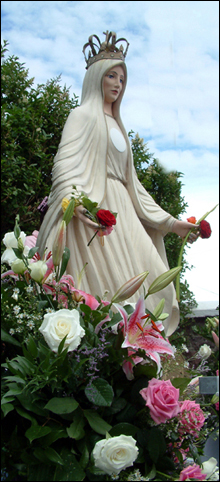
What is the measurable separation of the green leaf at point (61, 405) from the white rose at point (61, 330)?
0.11 m

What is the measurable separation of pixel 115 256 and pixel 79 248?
20cm

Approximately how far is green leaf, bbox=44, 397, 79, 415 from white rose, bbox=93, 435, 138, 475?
0.09 metres

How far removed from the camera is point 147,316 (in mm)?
1084

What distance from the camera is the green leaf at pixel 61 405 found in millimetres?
946

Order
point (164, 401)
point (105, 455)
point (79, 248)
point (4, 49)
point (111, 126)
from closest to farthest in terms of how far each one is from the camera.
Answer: point (105, 455), point (164, 401), point (79, 248), point (111, 126), point (4, 49)

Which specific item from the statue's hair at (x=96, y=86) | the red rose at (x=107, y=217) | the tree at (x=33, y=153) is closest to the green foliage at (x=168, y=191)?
the tree at (x=33, y=153)

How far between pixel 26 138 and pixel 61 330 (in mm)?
3652

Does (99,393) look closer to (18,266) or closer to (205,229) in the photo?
(18,266)

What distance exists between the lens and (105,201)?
8.16 feet

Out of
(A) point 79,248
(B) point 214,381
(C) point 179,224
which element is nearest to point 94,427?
(B) point 214,381

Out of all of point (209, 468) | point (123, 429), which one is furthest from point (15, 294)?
point (209, 468)

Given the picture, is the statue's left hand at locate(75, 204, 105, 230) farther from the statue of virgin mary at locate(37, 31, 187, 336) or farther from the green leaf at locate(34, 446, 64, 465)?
the green leaf at locate(34, 446, 64, 465)

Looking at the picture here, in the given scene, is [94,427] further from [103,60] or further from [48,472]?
[103,60]

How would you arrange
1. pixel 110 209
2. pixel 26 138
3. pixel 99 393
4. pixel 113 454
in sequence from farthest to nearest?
pixel 26 138
pixel 110 209
pixel 99 393
pixel 113 454
